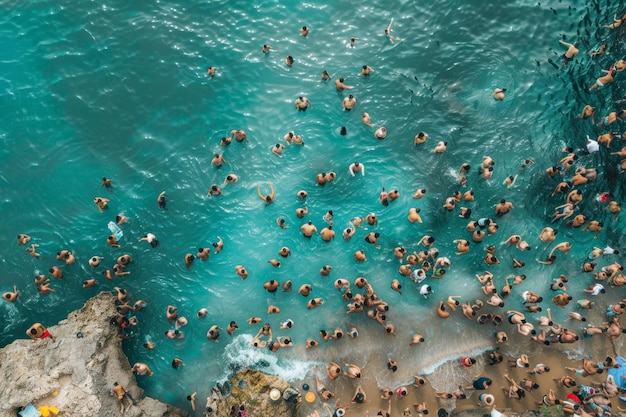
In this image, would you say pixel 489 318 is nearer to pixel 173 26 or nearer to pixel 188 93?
pixel 188 93

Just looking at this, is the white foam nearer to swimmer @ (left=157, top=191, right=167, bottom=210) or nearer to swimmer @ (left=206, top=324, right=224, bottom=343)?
swimmer @ (left=206, top=324, right=224, bottom=343)

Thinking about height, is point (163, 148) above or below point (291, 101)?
below

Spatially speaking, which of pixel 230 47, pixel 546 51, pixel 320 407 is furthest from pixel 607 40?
pixel 320 407

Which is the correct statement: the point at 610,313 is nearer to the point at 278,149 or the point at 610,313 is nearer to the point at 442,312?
the point at 442,312

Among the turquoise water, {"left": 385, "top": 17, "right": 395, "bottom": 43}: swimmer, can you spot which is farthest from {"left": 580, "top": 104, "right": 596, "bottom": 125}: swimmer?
{"left": 385, "top": 17, "right": 395, "bottom": 43}: swimmer

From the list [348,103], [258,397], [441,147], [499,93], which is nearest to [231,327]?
[258,397]

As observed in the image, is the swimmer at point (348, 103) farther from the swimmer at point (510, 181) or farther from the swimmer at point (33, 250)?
the swimmer at point (33, 250)
